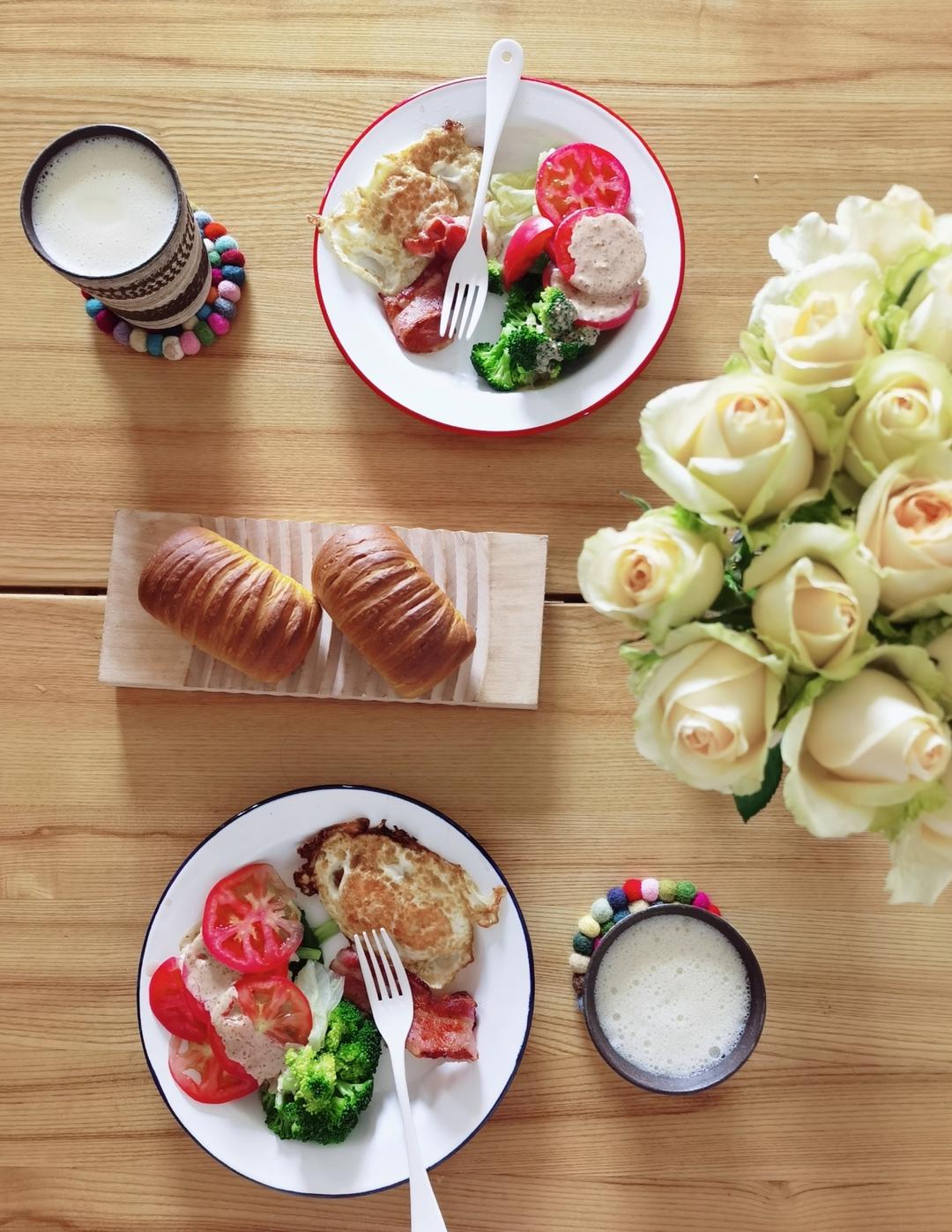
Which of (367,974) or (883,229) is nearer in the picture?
(883,229)

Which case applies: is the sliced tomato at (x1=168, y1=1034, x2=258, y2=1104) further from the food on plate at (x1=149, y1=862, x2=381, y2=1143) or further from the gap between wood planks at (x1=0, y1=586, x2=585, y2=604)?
the gap between wood planks at (x1=0, y1=586, x2=585, y2=604)

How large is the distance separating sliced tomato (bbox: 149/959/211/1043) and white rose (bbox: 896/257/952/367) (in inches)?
40.8

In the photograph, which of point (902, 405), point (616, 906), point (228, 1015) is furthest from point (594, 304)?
point (228, 1015)

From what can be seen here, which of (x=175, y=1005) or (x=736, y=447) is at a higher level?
(x=736, y=447)

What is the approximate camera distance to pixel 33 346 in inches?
53.0

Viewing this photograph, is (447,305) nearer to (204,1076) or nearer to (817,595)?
(817,595)

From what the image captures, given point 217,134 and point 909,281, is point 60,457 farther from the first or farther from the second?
point 909,281

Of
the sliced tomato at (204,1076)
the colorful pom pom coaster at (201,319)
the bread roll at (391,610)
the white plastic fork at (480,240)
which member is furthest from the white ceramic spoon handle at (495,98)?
the sliced tomato at (204,1076)

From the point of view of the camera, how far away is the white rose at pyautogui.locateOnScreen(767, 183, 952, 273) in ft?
2.33

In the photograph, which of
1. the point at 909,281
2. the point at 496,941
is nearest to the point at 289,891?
the point at 496,941

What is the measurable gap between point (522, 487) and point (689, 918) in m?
0.58

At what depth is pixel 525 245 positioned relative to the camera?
1.23 m

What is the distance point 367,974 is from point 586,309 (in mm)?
849

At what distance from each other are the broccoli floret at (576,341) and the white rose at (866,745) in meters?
0.68
